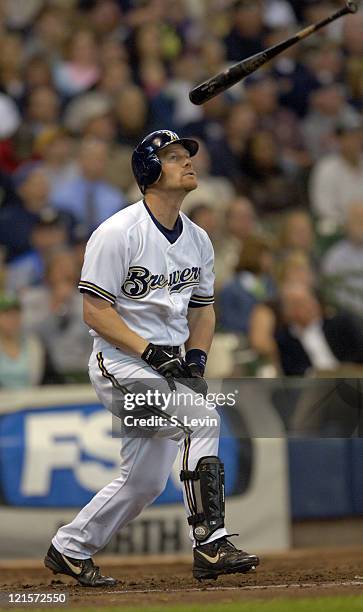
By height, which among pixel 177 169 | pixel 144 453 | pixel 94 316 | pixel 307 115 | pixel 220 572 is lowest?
pixel 220 572

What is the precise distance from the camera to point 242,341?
31.1 feet

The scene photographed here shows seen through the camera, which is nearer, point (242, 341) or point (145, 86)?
point (242, 341)

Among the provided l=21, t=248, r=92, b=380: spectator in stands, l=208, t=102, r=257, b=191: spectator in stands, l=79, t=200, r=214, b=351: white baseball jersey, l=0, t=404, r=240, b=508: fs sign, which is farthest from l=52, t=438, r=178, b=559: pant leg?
l=208, t=102, r=257, b=191: spectator in stands

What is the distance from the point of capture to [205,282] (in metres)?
6.21

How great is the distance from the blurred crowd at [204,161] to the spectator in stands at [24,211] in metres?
0.01

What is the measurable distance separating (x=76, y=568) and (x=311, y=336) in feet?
14.2

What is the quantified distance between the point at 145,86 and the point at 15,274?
322cm

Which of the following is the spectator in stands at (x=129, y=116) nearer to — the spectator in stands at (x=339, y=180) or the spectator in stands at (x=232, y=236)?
the spectator in stands at (x=232, y=236)

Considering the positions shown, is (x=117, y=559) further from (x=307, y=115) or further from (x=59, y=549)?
(x=307, y=115)

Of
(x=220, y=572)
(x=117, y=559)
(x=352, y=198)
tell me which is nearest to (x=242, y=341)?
(x=117, y=559)

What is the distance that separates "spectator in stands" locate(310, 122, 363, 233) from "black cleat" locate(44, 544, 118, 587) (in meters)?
6.51

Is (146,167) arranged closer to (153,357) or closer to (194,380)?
(153,357)

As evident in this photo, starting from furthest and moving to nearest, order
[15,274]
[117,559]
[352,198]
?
[352,198], [15,274], [117,559]

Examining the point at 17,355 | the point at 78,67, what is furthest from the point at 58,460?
the point at 78,67
